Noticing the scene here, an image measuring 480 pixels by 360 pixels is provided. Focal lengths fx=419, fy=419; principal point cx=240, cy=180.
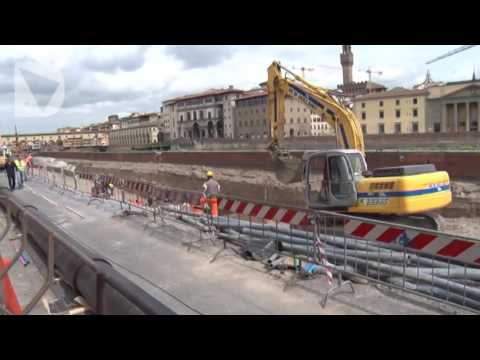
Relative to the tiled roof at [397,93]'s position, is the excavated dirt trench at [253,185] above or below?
below

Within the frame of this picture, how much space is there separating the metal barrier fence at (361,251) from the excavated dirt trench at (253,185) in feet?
14.3

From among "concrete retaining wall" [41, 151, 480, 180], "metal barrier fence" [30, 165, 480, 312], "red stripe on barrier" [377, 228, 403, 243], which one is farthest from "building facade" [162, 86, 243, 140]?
"red stripe on barrier" [377, 228, 403, 243]

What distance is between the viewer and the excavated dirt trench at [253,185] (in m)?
20.2

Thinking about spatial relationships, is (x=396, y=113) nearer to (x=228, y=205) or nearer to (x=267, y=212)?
(x=228, y=205)

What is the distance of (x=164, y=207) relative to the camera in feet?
37.8

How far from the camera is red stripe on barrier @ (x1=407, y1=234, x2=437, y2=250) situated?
5.25 m

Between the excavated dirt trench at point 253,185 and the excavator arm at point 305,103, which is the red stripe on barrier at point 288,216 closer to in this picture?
the excavated dirt trench at point 253,185

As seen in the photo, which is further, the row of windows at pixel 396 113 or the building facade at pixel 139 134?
the building facade at pixel 139 134

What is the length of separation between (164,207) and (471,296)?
26.2 feet

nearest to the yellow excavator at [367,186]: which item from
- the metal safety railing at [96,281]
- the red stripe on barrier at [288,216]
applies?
the red stripe on barrier at [288,216]

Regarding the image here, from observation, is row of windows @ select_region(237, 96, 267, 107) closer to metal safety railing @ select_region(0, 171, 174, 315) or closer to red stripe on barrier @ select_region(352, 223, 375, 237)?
red stripe on barrier @ select_region(352, 223, 375, 237)

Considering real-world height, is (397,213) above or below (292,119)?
below
